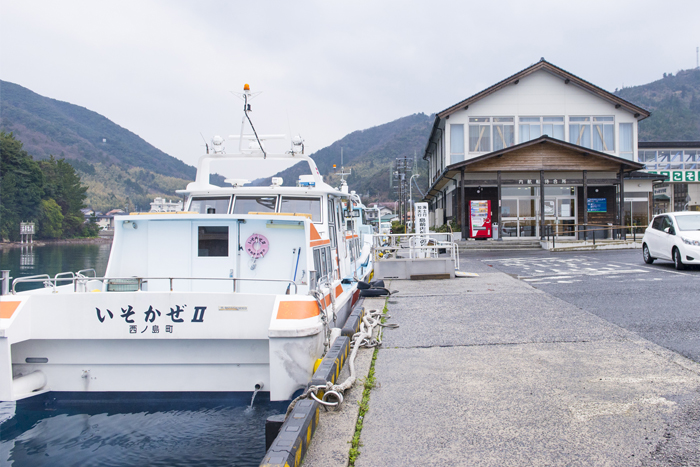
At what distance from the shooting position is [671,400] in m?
3.85

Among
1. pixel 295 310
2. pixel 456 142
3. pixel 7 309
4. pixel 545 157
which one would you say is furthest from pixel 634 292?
pixel 456 142

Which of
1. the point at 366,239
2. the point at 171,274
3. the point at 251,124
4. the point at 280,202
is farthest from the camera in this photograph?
the point at 366,239

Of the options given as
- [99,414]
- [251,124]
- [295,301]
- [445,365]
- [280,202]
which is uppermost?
[251,124]

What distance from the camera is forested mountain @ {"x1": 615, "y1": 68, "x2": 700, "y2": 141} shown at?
9494 centimetres

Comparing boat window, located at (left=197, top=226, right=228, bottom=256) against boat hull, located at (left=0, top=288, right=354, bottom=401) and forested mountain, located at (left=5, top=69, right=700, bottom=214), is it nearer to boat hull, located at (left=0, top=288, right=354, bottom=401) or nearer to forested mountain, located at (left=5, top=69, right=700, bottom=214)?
boat hull, located at (left=0, top=288, right=354, bottom=401)

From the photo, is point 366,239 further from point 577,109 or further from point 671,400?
point 577,109

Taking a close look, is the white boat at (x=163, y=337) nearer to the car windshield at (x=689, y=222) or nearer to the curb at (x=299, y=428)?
the curb at (x=299, y=428)

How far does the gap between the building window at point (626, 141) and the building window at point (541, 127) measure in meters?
3.69

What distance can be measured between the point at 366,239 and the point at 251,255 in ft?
34.2

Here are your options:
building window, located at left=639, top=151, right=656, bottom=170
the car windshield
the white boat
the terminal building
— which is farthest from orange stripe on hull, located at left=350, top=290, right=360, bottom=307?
building window, located at left=639, top=151, right=656, bottom=170

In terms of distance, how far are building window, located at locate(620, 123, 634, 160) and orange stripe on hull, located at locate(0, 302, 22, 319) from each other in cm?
3131

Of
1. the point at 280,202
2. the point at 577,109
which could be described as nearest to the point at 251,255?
the point at 280,202

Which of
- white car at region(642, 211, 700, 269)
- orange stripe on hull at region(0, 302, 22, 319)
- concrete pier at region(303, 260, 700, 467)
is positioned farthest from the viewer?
white car at region(642, 211, 700, 269)

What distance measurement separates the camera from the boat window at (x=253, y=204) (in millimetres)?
7645
